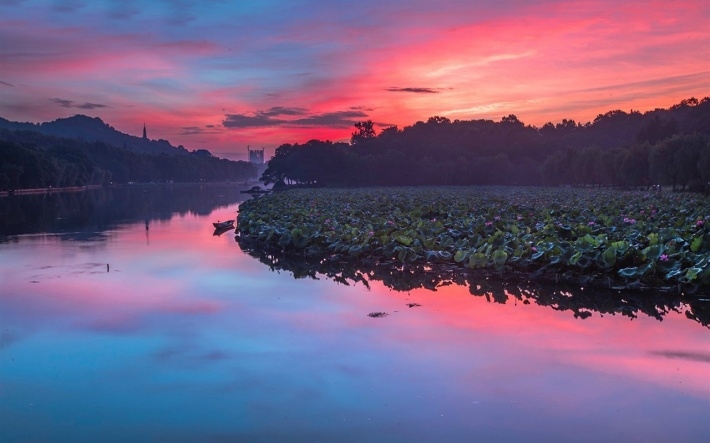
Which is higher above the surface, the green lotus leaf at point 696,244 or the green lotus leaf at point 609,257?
the green lotus leaf at point 696,244

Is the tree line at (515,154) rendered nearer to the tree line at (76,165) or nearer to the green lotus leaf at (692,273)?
the tree line at (76,165)

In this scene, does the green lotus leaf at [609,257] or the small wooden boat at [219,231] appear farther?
the small wooden boat at [219,231]

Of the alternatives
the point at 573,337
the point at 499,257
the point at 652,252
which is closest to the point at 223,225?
the point at 499,257

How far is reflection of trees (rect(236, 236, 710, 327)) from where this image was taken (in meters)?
9.58

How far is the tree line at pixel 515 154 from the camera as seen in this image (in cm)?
5416

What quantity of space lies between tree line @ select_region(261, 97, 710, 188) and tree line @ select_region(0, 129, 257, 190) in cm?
3085

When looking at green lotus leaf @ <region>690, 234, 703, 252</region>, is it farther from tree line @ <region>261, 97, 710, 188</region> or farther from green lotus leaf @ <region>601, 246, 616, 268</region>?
tree line @ <region>261, 97, 710, 188</region>

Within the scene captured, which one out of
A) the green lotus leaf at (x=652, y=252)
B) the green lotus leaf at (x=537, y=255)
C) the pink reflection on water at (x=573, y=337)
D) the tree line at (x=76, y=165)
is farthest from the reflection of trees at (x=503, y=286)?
the tree line at (x=76, y=165)

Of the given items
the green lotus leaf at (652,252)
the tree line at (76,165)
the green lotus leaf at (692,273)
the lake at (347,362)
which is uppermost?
the tree line at (76,165)

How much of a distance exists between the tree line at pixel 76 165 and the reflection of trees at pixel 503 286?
65.6 m

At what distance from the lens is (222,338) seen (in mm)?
8484

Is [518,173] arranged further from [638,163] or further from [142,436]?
[142,436]

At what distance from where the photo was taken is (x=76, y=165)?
95.2m

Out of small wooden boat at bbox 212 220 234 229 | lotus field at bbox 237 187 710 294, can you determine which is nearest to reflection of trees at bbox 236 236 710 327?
lotus field at bbox 237 187 710 294
